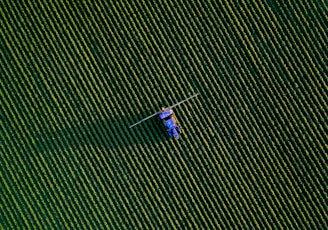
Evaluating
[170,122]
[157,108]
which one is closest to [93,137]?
[157,108]

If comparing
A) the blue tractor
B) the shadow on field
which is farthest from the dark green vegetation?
the blue tractor

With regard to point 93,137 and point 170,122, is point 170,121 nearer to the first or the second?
point 170,122

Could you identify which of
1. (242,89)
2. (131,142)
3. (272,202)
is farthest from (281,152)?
(131,142)

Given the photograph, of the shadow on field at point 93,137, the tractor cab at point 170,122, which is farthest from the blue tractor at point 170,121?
the shadow on field at point 93,137

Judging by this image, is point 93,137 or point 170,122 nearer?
point 170,122

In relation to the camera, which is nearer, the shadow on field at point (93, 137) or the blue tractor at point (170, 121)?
the blue tractor at point (170, 121)

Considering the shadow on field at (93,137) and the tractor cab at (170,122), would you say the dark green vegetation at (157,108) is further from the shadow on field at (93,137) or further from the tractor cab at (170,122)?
the tractor cab at (170,122)

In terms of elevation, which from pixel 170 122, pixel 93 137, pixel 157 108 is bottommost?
pixel 170 122

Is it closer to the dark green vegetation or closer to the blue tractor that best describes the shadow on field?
the dark green vegetation
